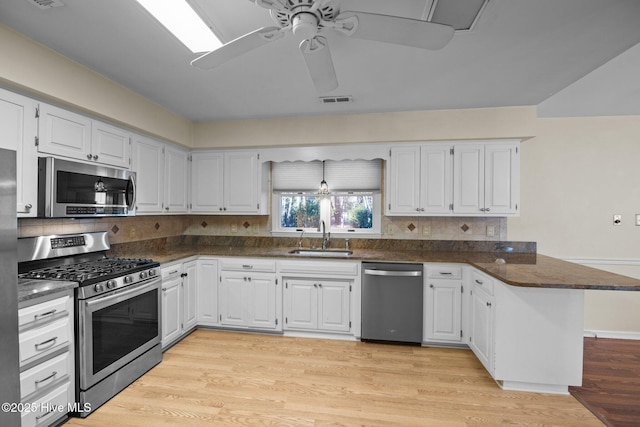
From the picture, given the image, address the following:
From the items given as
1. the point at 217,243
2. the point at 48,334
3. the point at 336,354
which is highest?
the point at 217,243

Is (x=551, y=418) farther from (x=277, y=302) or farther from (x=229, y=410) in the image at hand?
(x=277, y=302)

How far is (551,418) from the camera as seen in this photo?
6.97ft

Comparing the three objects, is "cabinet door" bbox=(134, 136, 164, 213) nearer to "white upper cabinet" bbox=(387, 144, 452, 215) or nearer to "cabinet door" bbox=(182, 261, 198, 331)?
"cabinet door" bbox=(182, 261, 198, 331)

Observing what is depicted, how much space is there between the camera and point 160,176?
351 cm

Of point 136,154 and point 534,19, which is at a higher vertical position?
point 534,19

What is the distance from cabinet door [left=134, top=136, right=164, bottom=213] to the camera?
3182 millimetres

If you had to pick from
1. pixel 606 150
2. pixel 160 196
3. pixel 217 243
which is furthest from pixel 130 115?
pixel 606 150

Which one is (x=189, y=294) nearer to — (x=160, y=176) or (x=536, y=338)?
(x=160, y=176)

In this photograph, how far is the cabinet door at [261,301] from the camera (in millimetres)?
3506

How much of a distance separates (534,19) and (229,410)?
310 cm

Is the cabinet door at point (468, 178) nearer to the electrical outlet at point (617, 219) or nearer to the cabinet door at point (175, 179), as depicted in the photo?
the electrical outlet at point (617, 219)

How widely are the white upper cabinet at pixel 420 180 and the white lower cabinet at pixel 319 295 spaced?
3.05ft

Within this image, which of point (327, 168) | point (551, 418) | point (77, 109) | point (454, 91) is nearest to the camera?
point (551, 418)

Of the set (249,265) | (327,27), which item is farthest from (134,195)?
(327,27)
